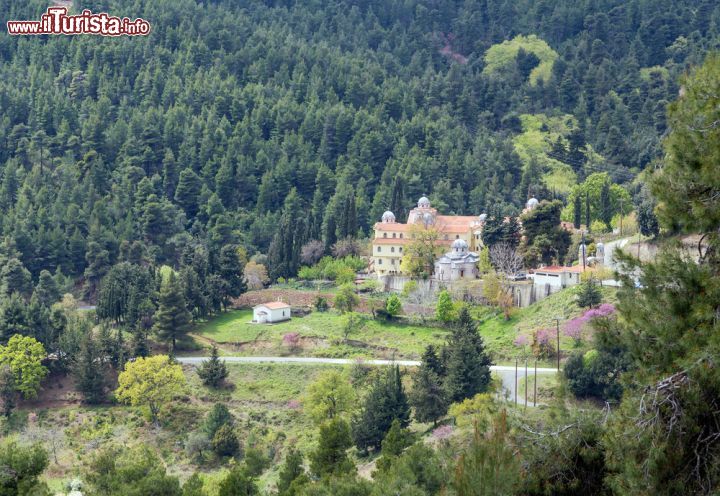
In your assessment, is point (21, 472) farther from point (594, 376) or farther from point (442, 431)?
point (594, 376)

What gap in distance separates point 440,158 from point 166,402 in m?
45.0

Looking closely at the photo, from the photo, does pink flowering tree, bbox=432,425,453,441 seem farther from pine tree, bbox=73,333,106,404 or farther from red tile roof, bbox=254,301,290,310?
pine tree, bbox=73,333,106,404

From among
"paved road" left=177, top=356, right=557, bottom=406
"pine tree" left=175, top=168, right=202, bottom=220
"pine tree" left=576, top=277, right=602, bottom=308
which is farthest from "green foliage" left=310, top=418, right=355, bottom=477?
"pine tree" left=175, top=168, right=202, bottom=220

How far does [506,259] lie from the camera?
69625 mm

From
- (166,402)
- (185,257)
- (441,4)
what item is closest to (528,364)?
(166,402)

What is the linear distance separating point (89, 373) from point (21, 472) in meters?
26.3

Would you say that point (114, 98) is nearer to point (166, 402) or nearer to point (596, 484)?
point (166, 402)

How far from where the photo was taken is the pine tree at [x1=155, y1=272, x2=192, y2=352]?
6738cm

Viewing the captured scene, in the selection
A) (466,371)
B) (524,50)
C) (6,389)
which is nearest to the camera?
(466,371)

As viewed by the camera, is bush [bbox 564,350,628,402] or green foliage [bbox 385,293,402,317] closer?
bush [bbox 564,350,628,402]

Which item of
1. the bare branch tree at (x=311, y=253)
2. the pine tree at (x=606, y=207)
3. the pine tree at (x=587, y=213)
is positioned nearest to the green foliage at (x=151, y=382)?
the bare branch tree at (x=311, y=253)

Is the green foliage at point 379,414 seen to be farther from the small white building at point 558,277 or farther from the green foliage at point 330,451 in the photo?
the small white building at point 558,277

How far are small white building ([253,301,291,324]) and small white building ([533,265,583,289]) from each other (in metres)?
15.5

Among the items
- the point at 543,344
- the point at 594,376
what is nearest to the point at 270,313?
the point at 543,344
